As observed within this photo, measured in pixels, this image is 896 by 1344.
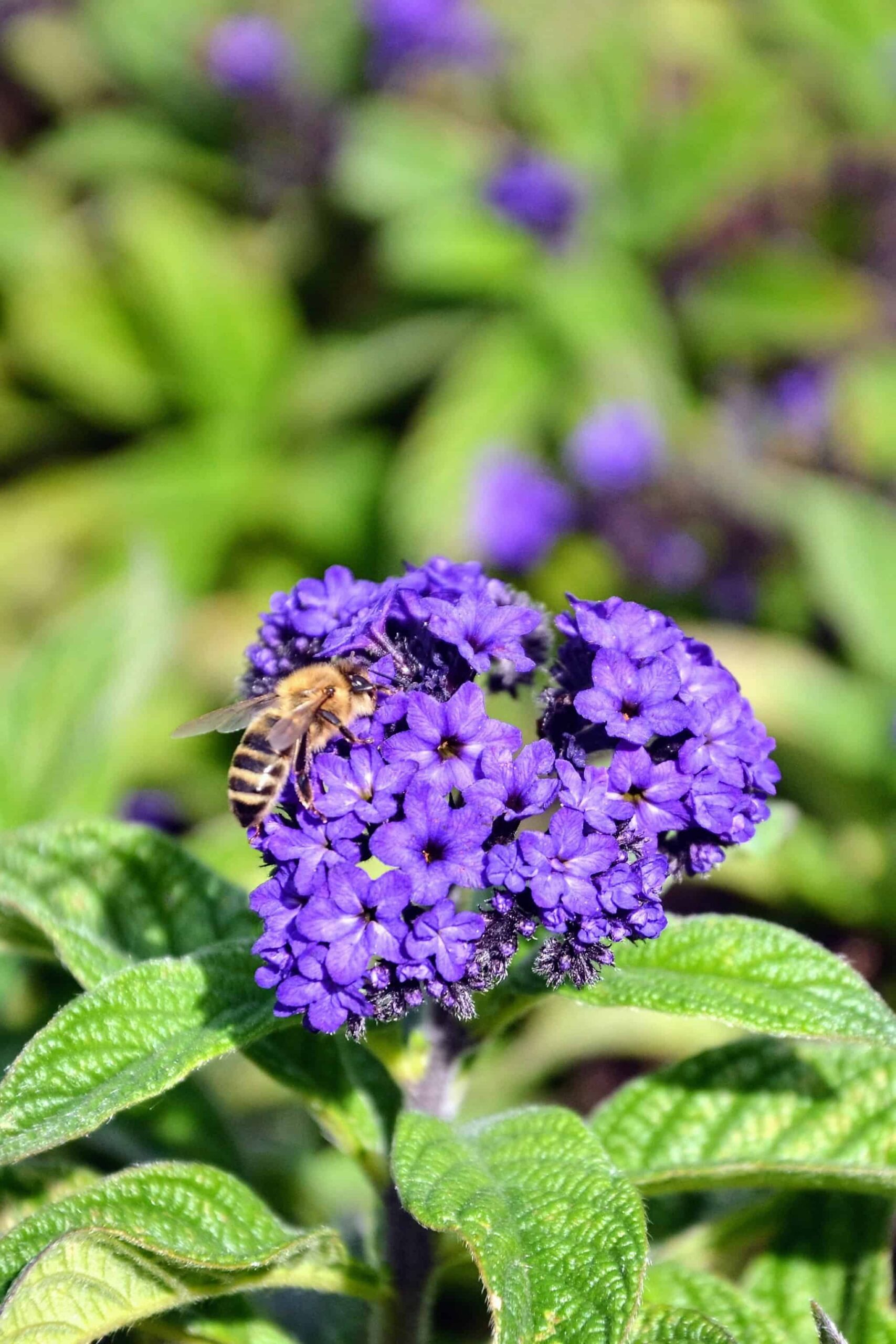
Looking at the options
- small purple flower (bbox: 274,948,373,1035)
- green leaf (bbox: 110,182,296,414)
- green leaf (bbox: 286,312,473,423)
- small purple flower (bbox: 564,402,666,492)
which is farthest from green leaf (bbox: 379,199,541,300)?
small purple flower (bbox: 274,948,373,1035)

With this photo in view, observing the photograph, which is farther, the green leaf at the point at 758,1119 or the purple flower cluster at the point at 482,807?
the green leaf at the point at 758,1119

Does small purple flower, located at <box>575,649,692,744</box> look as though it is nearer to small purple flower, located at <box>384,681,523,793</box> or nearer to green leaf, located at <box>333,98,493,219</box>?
small purple flower, located at <box>384,681,523,793</box>

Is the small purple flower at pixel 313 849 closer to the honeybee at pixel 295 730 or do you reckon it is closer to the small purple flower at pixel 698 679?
the honeybee at pixel 295 730

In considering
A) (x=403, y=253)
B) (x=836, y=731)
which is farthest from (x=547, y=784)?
(x=403, y=253)

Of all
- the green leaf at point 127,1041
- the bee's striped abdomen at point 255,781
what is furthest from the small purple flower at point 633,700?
the green leaf at point 127,1041

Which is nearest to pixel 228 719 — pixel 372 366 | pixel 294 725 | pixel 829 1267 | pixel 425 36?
pixel 294 725

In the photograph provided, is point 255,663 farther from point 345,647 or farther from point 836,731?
point 836,731
